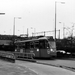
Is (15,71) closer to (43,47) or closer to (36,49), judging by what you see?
(43,47)

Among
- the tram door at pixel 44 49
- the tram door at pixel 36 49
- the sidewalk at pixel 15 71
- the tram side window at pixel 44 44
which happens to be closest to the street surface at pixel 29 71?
the sidewalk at pixel 15 71

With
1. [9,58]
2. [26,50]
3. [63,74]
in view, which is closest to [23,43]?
[26,50]

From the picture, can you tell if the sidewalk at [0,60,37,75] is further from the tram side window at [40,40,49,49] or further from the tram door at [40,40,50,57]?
the tram side window at [40,40,49,49]

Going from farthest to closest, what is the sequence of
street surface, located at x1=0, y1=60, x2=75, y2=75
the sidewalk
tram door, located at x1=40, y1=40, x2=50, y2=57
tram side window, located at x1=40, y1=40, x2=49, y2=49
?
tram side window, located at x1=40, y1=40, x2=49, y2=49 → tram door, located at x1=40, y1=40, x2=50, y2=57 → street surface, located at x1=0, y1=60, x2=75, y2=75 → the sidewalk

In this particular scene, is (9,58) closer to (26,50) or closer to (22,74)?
(26,50)

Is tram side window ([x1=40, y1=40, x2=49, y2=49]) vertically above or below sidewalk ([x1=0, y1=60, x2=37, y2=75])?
above

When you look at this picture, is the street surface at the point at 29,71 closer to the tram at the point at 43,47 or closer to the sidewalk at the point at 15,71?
the sidewalk at the point at 15,71

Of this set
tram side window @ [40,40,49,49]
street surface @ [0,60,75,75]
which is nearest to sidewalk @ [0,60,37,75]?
street surface @ [0,60,75,75]

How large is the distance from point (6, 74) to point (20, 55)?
18.2 meters

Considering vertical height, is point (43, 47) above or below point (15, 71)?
above

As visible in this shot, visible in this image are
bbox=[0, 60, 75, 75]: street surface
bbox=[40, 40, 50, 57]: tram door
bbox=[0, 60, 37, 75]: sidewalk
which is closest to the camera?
bbox=[0, 60, 37, 75]: sidewalk

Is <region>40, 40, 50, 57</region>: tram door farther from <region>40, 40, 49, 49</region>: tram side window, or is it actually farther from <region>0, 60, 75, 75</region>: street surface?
<region>0, 60, 75, 75</region>: street surface

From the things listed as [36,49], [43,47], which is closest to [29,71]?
[43,47]

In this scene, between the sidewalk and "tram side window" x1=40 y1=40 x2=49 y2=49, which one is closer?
the sidewalk
